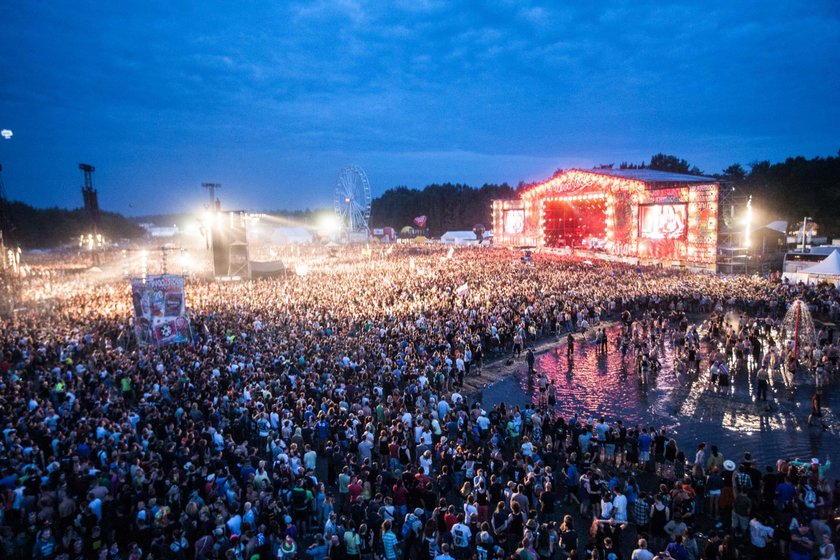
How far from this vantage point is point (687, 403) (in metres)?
13.0

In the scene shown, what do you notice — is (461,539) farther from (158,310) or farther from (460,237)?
(460,237)

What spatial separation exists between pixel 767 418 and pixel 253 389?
12.1 meters

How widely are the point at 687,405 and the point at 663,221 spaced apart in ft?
85.1

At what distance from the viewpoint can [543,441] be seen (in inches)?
396

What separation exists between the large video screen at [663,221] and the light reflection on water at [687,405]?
1998 centimetres

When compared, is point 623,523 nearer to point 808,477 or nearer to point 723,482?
point 723,482

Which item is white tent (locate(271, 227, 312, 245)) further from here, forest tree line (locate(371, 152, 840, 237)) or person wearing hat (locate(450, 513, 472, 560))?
person wearing hat (locate(450, 513, 472, 560))

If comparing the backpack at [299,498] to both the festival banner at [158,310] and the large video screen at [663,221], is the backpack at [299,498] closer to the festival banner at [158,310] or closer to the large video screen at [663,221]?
the festival banner at [158,310]

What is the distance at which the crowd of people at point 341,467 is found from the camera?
6.68 meters

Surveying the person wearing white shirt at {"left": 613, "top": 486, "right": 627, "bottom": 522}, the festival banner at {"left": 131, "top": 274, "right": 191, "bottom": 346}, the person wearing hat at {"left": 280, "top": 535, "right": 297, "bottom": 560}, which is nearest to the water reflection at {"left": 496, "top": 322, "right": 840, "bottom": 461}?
the person wearing white shirt at {"left": 613, "top": 486, "right": 627, "bottom": 522}

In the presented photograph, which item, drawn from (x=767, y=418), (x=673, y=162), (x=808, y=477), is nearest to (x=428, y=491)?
(x=808, y=477)

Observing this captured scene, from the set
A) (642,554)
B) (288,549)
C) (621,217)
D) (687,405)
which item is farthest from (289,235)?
(642,554)

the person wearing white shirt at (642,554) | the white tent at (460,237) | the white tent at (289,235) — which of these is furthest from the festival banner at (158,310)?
the white tent at (289,235)

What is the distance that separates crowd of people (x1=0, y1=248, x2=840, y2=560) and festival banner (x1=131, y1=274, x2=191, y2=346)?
25.2 inches
